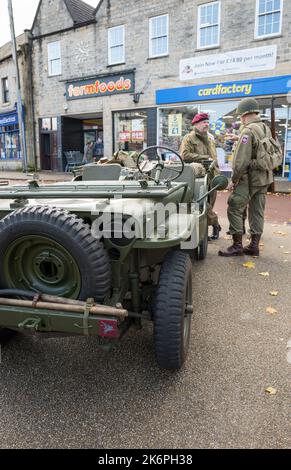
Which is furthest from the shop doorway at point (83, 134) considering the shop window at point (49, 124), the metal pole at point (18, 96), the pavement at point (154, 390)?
the pavement at point (154, 390)

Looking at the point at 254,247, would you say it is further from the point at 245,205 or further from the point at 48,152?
the point at 48,152

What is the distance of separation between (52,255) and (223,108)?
44.2 feet

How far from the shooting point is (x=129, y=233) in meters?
2.32

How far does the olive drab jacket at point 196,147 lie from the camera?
569 cm

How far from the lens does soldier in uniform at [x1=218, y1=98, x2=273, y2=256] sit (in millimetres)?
5020

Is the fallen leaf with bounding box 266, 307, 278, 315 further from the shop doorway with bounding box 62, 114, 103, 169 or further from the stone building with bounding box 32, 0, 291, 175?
the shop doorway with bounding box 62, 114, 103, 169

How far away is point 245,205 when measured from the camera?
17.6 ft

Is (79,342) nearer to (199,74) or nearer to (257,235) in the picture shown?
(257,235)

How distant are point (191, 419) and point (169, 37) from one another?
610 inches

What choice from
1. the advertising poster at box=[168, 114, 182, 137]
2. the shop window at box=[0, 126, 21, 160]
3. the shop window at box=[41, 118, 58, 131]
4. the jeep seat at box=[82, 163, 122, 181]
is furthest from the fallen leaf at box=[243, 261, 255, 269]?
the shop window at box=[0, 126, 21, 160]

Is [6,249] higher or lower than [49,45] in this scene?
lower

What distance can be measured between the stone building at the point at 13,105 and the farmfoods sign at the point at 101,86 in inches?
130
